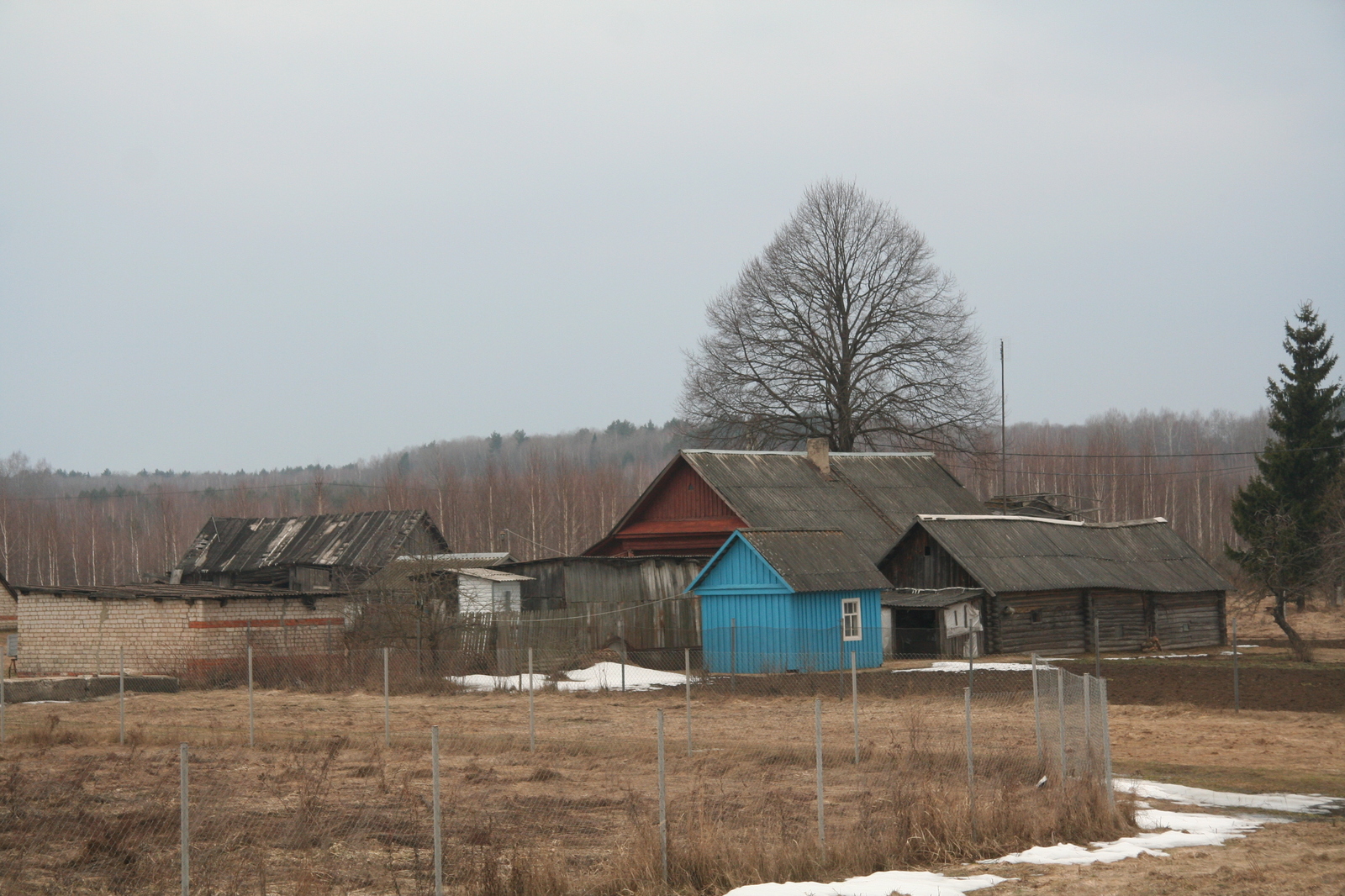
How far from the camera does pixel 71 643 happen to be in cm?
3709

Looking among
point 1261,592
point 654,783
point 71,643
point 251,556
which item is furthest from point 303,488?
point 654,783

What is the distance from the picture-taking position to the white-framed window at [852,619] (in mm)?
33688

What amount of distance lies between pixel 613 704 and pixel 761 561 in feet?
23.6

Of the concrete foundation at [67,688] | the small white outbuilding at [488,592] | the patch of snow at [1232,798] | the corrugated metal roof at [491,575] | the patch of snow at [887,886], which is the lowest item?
the patch of snow at [1232,798]

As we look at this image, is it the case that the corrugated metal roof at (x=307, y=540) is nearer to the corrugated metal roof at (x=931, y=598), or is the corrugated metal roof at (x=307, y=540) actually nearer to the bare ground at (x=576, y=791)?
the corrugated metal roof at (x=931, y=598)

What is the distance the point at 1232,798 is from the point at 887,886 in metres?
7.09

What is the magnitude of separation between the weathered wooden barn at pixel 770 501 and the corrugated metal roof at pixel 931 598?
10.8 ft

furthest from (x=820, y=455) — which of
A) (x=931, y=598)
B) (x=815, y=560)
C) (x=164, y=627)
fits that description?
(x=164, y=627)

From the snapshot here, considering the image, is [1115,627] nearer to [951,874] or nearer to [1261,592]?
[1261,592]

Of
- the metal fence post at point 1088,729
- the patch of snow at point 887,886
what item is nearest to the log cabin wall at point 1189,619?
the metal fence post at point 1088,729

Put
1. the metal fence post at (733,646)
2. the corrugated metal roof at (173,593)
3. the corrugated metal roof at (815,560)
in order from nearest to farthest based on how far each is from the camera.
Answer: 1. the metal fence post at (733,646)
2. the corrugated metal roof at (815,560)
3. the corrugated metal roof at (173,593)

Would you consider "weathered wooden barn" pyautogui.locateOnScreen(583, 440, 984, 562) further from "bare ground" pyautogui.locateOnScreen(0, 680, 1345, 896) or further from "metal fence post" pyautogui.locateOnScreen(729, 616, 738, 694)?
"bare ground" pyautogui.locateOnScreen(0, 680, 1345, 896)

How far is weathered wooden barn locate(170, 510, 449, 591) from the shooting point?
5116 cm

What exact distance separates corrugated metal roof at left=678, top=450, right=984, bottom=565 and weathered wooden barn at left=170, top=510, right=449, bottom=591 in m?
14.5
